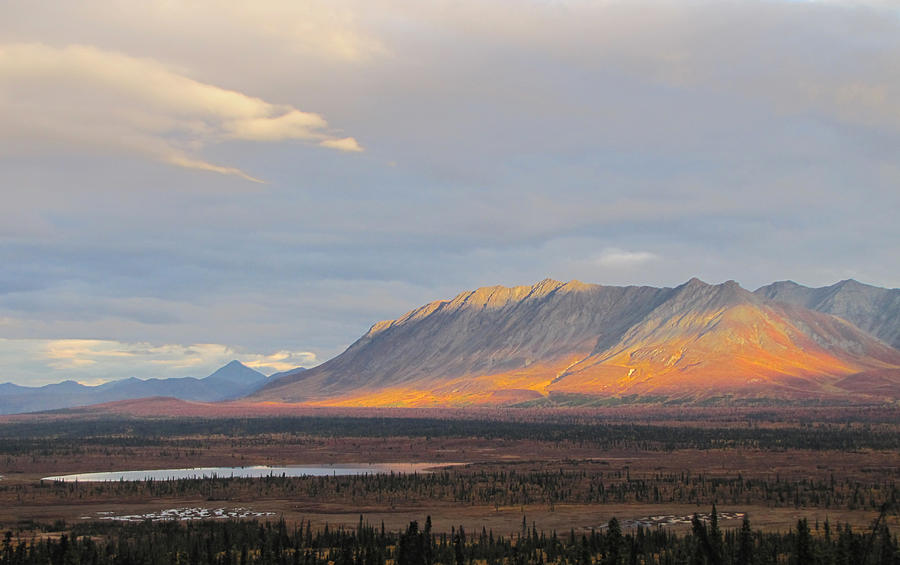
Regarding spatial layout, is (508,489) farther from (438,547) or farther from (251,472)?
(251,472)

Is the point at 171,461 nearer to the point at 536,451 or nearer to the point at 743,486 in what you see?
the point at 536,451

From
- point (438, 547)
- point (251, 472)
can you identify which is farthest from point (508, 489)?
point (251, 472)

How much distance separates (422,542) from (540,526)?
1173 inches

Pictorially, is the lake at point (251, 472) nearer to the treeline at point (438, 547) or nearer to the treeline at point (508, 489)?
the treeline at point (508, 489)

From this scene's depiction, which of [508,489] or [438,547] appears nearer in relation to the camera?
[438,547]

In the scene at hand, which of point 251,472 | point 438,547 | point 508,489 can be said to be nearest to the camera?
point 438,547

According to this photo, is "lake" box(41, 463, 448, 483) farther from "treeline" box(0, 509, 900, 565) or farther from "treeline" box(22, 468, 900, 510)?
"treeline" box(0, 509, 900, 565)

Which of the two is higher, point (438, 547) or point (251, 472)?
point (251, 472)

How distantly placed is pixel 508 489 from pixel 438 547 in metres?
43.7

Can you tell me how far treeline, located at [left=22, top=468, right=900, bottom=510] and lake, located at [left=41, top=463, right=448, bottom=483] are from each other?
11.0 meters

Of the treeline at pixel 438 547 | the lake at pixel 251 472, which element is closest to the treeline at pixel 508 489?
the lake at pixel 251 472

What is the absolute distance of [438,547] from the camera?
83938 millimetres

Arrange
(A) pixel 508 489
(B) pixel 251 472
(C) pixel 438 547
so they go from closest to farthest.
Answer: (C) pixel 438 547, (A) pixel 508 489, (B) pixel 251 472

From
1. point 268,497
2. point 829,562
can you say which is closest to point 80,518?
point 268,497
